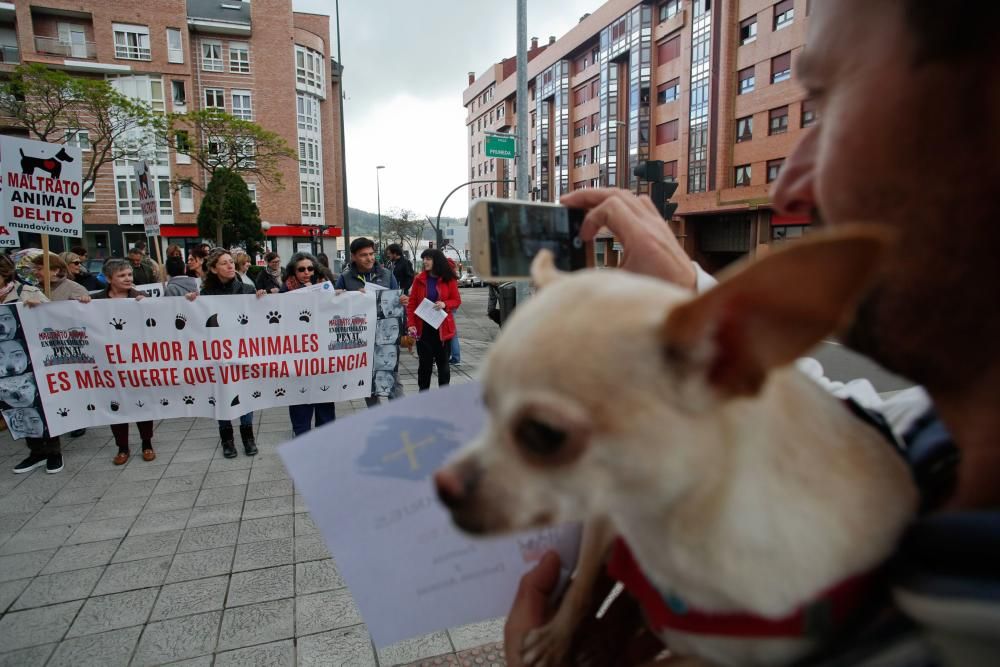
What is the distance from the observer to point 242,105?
43375 mm

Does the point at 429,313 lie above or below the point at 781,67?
below

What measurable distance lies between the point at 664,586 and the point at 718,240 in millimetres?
34185

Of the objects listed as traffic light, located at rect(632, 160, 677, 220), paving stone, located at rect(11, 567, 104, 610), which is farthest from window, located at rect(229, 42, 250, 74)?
paving stone, located at rect(11, 567, 104, 610)

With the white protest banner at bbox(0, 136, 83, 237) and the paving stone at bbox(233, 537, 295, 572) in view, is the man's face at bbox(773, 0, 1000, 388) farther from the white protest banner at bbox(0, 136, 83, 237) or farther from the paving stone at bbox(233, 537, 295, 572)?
the white protest banner at bbox(0, 136, 83, 237)

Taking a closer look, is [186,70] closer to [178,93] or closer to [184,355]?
[178,93]

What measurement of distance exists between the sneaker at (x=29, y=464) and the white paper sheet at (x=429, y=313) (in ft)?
14.7

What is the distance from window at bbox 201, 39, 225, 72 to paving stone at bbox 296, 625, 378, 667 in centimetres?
4960

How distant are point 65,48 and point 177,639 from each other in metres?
47.5

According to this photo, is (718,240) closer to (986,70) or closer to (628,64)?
(628,64)

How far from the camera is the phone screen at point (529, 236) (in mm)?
1231

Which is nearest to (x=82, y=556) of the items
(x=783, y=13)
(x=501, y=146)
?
(x=501, y=146)

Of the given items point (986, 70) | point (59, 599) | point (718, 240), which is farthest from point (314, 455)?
point (718, 240)

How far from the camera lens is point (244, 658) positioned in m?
3.07

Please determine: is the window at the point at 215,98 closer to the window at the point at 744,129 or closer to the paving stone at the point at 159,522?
the window at the point at 744,129
